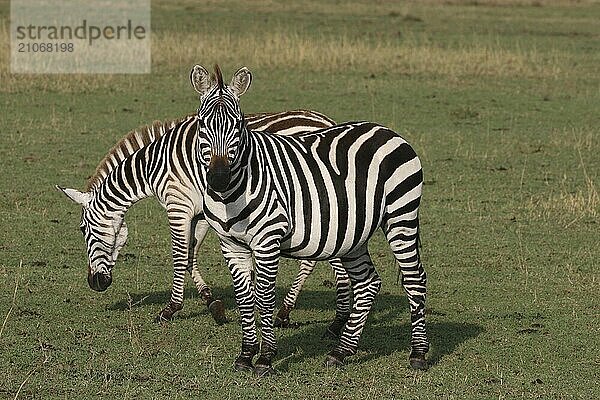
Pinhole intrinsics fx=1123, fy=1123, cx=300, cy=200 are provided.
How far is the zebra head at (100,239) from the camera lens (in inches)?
315

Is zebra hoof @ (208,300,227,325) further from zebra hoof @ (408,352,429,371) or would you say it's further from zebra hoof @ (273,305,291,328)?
zebra hoof @ (408,352,429,371)

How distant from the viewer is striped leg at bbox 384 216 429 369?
23.0 feet

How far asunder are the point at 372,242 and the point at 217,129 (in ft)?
15.7

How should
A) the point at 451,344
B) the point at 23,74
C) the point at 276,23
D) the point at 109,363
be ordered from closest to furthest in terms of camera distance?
1. the point at 109,363
2. the point at 451,344
3. the point at 23,74
4. the point at 276,23

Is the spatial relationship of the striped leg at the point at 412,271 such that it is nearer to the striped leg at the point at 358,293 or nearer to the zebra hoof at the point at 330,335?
the striped leg at the point at 358,293

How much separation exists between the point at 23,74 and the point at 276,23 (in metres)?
11.7

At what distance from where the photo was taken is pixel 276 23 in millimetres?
30547

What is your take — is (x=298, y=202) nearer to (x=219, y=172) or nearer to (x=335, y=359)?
(x=219, y=172)

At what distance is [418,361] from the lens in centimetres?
696

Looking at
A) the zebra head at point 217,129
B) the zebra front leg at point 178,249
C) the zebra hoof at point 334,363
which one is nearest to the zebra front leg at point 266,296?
the zebra hoof at point 334,363

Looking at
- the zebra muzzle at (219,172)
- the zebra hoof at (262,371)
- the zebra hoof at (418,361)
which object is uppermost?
the zebra muzzle at (219,172)

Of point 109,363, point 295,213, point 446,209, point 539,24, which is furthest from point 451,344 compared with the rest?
point 539,24

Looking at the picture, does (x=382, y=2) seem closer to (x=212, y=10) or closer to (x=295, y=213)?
(x=212, y=10)

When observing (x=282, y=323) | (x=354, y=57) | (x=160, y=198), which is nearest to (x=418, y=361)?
(x=282, y=323)
